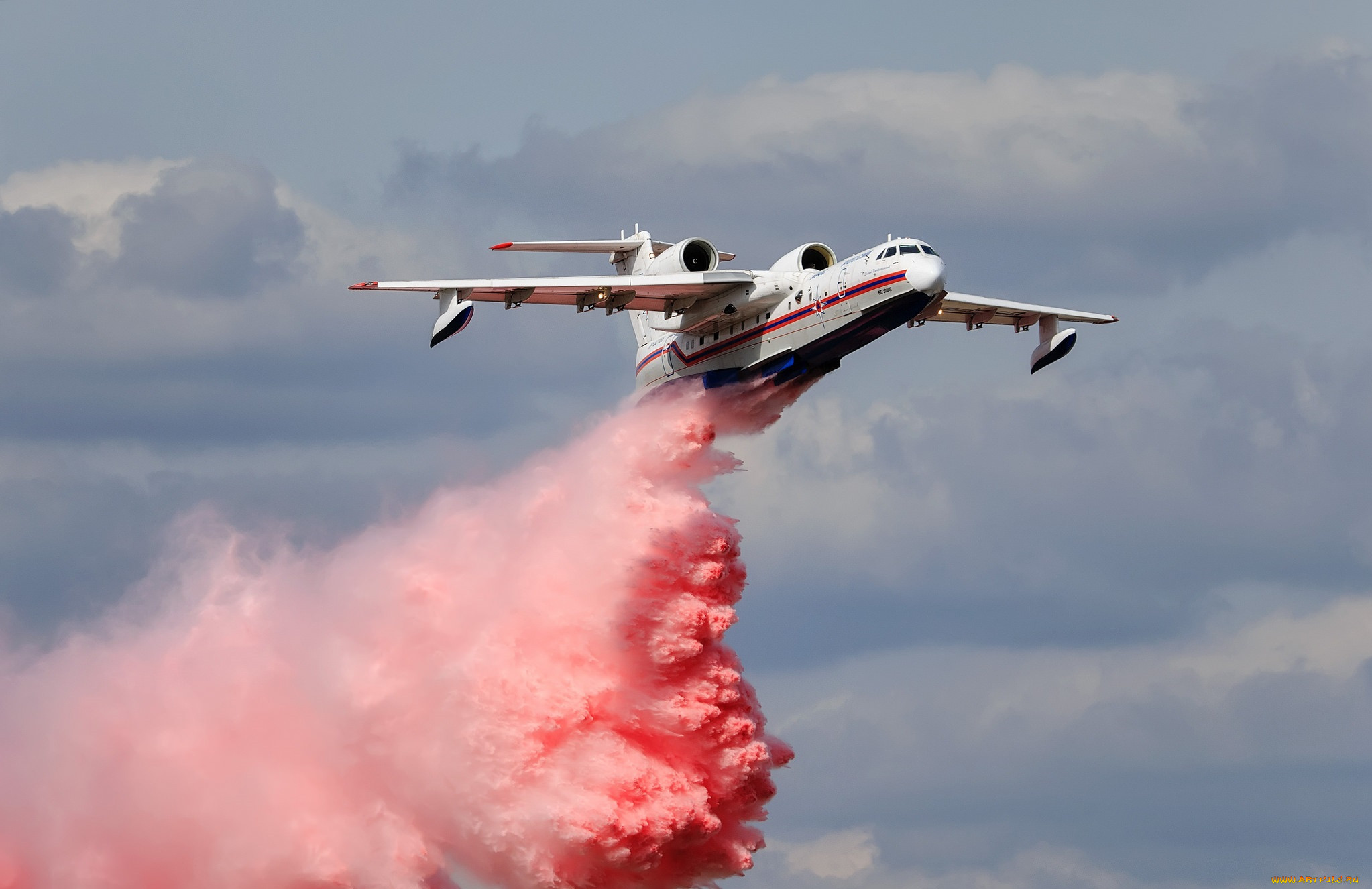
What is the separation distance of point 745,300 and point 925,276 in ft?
13.9

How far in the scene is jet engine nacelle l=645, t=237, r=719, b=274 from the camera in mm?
40500

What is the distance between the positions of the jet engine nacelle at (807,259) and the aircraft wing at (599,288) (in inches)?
30.3

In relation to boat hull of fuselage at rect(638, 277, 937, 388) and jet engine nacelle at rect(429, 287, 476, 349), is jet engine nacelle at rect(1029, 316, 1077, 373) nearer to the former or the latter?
boat hull of fuselage at rect(638, 277, 937, 388)

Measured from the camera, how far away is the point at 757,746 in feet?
130

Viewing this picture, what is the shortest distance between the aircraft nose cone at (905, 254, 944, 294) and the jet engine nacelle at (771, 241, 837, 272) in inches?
129

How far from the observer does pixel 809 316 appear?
38.5 meters

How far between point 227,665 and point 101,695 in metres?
3.07

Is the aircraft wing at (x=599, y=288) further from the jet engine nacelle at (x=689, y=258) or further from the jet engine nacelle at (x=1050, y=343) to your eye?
the jet engine nacelle at (x=1050, y=343)

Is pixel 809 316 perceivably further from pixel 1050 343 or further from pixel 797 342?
pixel 1050 343

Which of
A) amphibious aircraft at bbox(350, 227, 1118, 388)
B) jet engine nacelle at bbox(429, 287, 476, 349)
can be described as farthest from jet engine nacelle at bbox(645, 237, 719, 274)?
jet engine nacelle at bbox(429, 287, 476, 349)

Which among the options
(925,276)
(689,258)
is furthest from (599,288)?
(925,276)

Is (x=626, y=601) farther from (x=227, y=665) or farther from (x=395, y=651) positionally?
(x=227, y=665)

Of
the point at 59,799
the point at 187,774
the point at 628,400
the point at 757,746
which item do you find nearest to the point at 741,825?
the point at 757,746

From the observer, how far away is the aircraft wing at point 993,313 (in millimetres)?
42938
